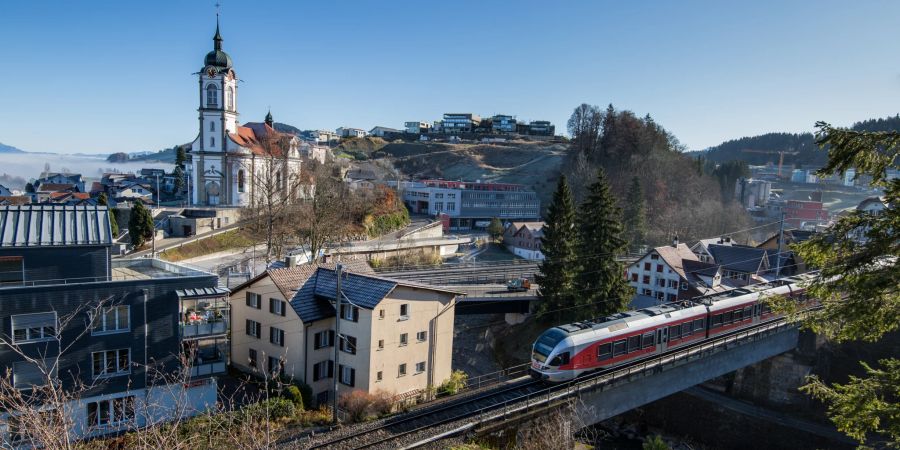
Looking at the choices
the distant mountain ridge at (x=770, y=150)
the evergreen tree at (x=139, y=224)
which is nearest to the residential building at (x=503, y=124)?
the distant mountain ridge at (x=770, y=150)

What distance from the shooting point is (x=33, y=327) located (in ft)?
51.4

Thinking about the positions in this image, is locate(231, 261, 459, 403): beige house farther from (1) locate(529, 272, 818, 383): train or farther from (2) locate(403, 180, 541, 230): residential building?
(2) locate(403, 180, 541, 230): residential building

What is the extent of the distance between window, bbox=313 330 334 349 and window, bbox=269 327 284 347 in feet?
4.36

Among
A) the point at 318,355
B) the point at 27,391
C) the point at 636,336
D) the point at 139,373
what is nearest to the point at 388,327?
the point at 318,355

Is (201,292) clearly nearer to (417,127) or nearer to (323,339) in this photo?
(323,339)

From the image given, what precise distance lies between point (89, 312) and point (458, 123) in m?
147

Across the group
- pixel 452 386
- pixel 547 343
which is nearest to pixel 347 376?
pixel 452 386

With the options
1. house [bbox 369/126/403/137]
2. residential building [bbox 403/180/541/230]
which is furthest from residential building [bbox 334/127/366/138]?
residential building [bbox 403/180/541/230]

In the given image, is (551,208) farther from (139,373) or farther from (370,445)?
(139,373)

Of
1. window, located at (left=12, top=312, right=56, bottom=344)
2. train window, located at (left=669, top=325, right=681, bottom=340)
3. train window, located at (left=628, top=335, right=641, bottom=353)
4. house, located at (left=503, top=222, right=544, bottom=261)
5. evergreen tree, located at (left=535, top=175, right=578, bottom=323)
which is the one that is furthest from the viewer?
house, located at (left=503, top=222, right=544, bottom=261)

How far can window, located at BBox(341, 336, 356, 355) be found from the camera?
2100cm

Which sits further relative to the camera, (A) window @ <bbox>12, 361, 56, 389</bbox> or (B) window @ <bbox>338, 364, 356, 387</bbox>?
(B) window @ <bbox>338, 364, 356, 387</bbox>

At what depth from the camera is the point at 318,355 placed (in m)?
21.5

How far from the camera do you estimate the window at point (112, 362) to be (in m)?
16.7
